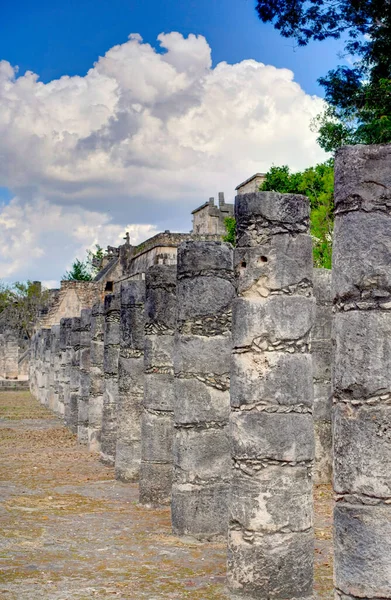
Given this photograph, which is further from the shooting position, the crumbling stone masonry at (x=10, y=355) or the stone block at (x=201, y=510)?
the crumbling stone masonry at (x=10, y=355)

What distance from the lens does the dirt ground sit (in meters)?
6.62

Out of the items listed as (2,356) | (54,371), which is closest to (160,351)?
(54,371)

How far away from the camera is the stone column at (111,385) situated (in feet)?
45.1

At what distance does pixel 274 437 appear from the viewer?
22.1ft

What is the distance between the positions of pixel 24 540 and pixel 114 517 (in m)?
1.42

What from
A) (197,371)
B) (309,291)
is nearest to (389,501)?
(309,291)

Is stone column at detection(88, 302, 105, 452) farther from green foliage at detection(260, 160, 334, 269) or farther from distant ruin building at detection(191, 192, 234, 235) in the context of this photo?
distant ruin building at detection(191, 192, 234, 235)

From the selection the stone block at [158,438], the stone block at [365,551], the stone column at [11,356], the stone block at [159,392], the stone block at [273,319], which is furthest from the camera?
the stone column at [11,356]

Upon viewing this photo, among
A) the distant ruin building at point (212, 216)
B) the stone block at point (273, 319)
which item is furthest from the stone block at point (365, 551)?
the distant ruin building at point (212, 216)

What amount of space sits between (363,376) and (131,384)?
7.48 m

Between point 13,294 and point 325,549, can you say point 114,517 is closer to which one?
point 325,549

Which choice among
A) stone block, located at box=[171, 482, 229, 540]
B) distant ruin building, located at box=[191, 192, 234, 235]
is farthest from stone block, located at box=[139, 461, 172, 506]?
distant ruin building, located at box=[191, 192, 234, 235]

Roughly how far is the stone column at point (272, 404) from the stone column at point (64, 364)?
574 inches

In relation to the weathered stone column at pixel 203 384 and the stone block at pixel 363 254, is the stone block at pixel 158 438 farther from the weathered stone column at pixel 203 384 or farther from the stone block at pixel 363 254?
the stone block at pixel 363 254
